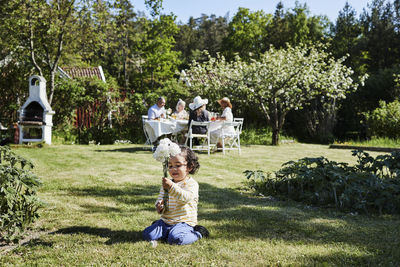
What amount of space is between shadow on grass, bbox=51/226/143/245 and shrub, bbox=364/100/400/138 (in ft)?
44.0

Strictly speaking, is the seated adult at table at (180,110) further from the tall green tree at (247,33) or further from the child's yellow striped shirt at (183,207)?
the tall green tree at (247,33)

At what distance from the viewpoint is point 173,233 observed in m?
2.74

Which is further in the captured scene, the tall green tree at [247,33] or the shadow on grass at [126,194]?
the tall green tree at [247,33]

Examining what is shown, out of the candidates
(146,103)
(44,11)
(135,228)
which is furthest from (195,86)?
(135,228)

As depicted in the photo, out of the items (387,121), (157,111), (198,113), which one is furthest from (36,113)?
(387,121)

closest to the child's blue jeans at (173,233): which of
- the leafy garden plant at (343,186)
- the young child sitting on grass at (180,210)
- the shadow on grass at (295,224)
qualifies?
the young child sitting on grass at (180,210)

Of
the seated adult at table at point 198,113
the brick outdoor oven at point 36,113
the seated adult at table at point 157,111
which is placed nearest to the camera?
the seated adult at table at point 198,113

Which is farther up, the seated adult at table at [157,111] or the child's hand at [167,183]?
the seated adult at table at [157,111]

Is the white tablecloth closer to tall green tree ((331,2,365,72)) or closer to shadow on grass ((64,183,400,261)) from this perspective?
shadow on grass ((64,183,400,261))

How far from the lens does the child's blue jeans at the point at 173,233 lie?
2711mm

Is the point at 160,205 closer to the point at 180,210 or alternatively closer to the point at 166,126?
the point at 180,210

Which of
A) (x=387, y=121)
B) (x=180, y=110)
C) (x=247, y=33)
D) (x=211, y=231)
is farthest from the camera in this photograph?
(x=247, y=33)

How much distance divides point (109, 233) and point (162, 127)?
6052 mm

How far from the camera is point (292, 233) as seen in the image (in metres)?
3.03
